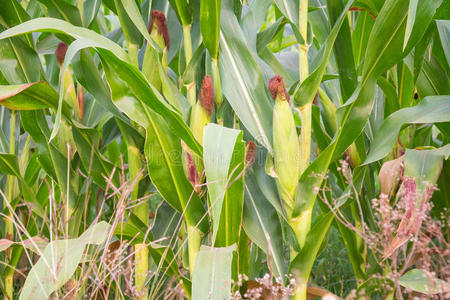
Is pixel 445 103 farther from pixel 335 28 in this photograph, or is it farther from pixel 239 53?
pixel 239 53

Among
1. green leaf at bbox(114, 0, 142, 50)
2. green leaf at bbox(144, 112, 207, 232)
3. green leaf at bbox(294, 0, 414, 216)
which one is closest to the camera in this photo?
green leaf at bbox(294, 0, 414, 216)

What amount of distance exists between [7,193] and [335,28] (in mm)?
1147

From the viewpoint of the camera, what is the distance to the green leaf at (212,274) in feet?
2.70

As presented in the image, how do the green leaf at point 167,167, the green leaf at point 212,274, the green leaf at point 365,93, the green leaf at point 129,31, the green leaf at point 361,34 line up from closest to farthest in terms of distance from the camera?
the green leaf at point 212,274, the green leaf at point 365,93, the green leaf at point 167,167, the green leaf at point 129,31, the green leaf at point 361,34

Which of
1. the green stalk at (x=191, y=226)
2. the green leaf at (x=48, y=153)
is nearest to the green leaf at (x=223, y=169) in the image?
the green stalk at (x=191, y=226)

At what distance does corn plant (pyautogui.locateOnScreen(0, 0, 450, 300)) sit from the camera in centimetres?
88

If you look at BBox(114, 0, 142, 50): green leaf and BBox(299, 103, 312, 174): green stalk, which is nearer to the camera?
BBox(299, 103, 312, 174): green stalk

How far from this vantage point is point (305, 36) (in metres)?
1.04

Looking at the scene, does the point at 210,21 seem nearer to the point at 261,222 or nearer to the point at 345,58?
the point at 345,58

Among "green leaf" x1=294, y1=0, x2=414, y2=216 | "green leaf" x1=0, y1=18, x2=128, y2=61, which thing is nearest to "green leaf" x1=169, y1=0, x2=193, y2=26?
"green leaf" x1=0, y1=18, x2=128, y2=61

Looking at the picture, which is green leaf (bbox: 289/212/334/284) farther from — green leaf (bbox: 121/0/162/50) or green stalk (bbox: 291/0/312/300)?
green leaf (bbox: 121/0/162/50)

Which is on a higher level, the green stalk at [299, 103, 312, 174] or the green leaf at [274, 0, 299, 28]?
the green leaf at [274, 0, 299, 28]

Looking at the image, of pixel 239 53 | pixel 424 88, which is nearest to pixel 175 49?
pixel 239 53

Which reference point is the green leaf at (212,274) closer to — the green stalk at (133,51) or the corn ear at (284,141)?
the corn ear at (284,141)
